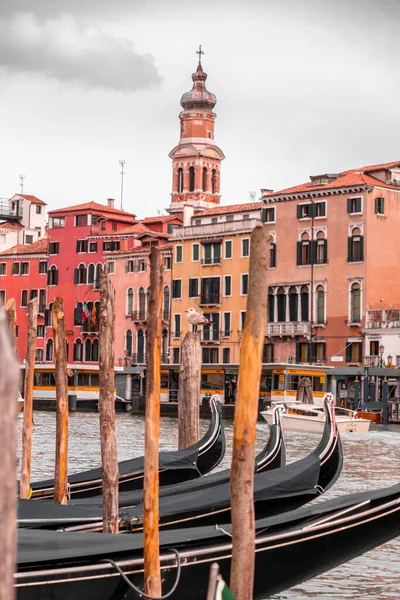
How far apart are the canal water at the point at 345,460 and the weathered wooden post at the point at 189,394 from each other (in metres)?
1.92

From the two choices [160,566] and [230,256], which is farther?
[230,256]

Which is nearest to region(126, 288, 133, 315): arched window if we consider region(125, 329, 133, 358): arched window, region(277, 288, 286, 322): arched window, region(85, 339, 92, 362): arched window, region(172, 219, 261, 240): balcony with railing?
region(125, 329, 133, 358): arched window

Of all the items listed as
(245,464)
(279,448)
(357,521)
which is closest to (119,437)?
(279,448)

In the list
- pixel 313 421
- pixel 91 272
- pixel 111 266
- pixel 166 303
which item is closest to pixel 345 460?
pixel 313 421

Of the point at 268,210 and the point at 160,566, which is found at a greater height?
the point at 268,210

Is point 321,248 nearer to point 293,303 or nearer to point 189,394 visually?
point 293,303

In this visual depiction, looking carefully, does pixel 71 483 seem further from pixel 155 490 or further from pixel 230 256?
pixel 230 256

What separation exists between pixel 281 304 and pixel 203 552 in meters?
34.0

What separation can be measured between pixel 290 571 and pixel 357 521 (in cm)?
73

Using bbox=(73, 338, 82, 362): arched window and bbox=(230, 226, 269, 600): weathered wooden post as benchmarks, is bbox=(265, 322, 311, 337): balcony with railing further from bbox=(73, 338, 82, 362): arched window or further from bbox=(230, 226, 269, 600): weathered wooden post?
bbox=(230, 226, 269, 600): weathered wooden post

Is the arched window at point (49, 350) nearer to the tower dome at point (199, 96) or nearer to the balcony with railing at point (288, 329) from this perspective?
the balcony with railing at point (288, 329)

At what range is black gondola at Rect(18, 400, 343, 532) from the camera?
7.00m

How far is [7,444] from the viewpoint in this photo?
223cm

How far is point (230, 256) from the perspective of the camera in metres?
41.6
